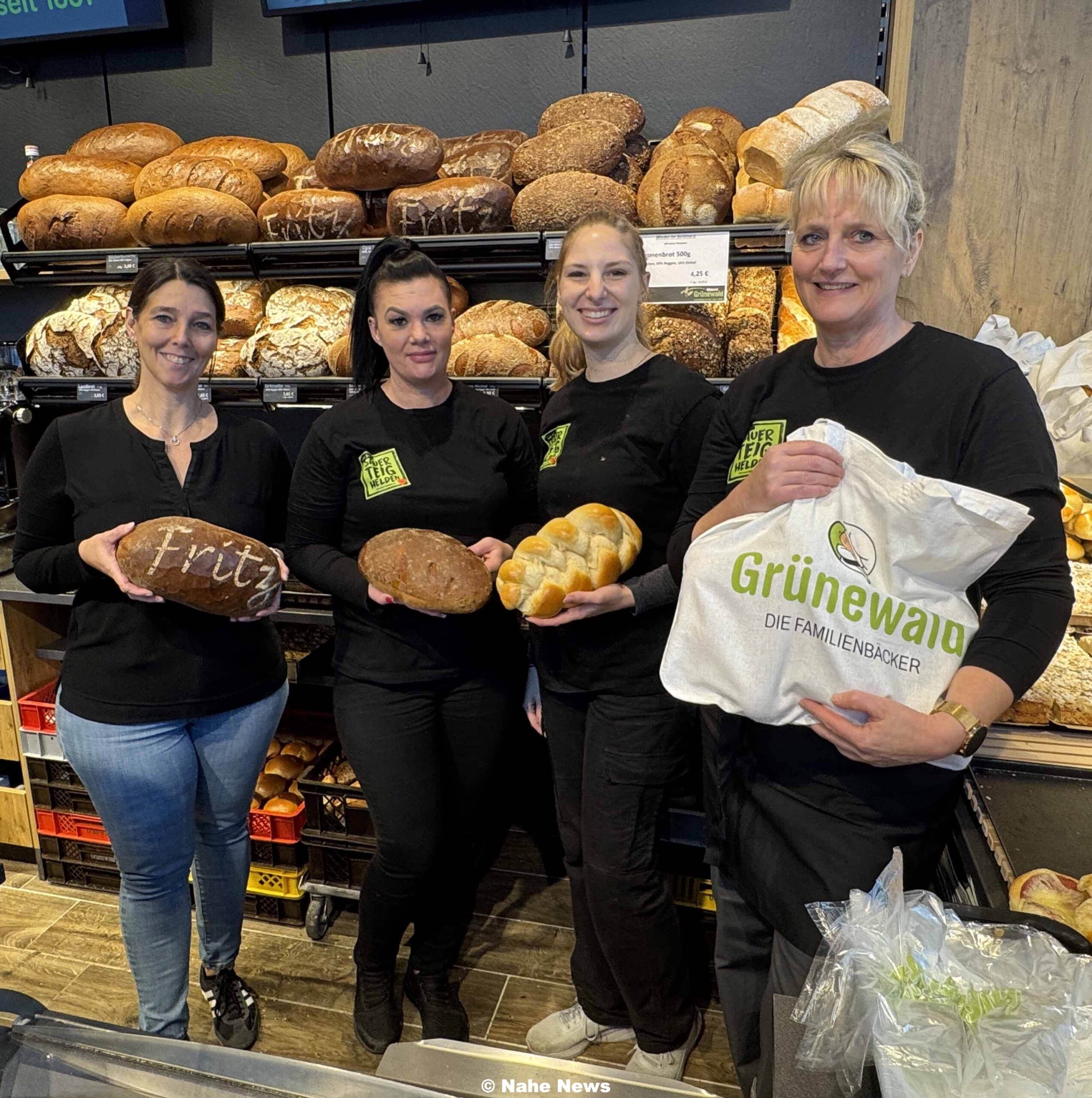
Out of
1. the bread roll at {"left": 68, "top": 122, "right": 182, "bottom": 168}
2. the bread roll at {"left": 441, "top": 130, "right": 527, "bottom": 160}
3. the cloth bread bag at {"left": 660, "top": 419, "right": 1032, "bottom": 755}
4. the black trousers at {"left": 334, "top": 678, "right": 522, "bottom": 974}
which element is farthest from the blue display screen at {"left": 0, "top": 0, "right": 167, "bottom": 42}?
the cloth bread bag at {"left": 660, "top": 419, "right": 1032, "bottom": 755}

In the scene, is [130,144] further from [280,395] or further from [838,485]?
[838,485]

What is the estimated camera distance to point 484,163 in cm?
250

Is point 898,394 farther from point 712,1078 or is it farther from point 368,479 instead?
→ point 712,1078

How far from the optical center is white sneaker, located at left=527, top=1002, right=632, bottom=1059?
196cm

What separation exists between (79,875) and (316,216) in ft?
6.82

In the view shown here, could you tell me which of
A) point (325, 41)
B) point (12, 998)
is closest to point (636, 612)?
point (12, 998)

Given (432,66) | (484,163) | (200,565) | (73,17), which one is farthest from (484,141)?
(200,565)

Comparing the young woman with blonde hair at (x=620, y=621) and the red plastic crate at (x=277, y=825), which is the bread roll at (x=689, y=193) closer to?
the young woman with blonde hair at (x=620, y=621)

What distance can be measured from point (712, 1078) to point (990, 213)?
2220mm

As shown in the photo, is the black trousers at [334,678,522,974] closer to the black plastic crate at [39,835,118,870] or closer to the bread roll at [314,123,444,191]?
the black plastic crate at [39,835,118,870]

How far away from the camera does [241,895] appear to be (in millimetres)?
1975

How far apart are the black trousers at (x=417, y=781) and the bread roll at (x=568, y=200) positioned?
1225 millimetres

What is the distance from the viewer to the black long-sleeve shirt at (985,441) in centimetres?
101

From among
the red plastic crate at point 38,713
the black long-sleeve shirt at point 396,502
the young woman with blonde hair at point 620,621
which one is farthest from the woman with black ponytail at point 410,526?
the red plastic crate at point 38,713
